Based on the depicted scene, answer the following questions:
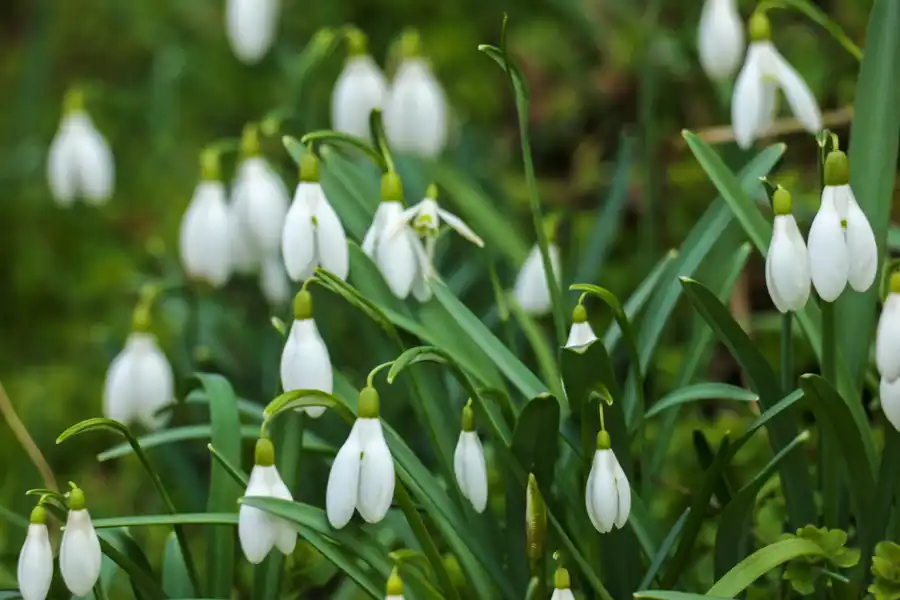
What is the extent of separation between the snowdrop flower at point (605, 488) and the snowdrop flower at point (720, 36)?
945 mm

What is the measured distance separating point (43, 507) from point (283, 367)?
31 centimetres

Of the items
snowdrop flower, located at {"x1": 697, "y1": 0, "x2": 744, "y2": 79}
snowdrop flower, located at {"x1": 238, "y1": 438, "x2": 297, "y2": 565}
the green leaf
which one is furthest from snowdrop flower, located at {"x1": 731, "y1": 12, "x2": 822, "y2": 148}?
snowdrop flower, located at {"x1": 238, "y1": 438, "x2": 297, "y2": 565}

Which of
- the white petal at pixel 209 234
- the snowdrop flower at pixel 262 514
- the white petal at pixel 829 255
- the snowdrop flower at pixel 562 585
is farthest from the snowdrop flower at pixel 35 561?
the white petal at pixel 829 255

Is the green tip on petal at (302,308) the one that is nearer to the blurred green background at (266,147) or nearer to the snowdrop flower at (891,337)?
the snowdrop flower at (891,337)

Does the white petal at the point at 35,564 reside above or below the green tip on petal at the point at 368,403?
below

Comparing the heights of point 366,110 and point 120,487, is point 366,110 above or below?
above

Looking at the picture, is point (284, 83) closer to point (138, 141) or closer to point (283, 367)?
point (138, 141)

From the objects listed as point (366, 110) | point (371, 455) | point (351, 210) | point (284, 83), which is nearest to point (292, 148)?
point (351, 210)

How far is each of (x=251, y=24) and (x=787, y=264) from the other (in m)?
1.37

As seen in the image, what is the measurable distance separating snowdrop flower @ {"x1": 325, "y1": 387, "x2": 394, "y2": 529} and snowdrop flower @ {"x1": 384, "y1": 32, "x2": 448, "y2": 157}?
0.87 meters

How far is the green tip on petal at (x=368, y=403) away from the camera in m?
1.23

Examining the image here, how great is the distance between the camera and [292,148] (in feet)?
5.53

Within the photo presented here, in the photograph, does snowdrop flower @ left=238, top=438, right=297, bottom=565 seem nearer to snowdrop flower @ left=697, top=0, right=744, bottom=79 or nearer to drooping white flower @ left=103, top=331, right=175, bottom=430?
drooping white flower @ left=103, top=331, right=175, bottom=430

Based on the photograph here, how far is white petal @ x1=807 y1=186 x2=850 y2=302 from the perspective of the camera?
3.96 feet
